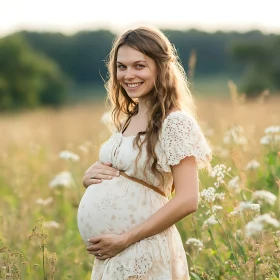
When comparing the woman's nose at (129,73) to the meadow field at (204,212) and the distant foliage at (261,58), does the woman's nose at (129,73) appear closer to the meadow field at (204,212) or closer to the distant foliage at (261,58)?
the meadow field at (204,212)

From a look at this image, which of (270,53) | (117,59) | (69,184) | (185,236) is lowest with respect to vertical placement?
(185,236)

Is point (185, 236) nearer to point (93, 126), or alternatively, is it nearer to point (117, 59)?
point (117, 59)

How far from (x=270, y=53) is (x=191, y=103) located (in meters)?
48.6

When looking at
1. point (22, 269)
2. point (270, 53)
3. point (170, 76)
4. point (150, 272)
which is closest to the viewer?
point (150, 272)

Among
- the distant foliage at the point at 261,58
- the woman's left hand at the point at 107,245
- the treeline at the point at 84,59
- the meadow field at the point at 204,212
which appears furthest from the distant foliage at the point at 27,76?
the woman's left hand at the point at 107,245

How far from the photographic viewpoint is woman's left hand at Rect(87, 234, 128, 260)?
9.15ft

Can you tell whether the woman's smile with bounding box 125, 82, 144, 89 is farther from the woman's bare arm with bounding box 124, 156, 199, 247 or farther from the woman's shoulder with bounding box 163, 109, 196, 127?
the woman's bare arm with bounding box 124, 156, 199, 247

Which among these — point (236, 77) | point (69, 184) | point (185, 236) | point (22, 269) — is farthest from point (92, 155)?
point (236, 77)

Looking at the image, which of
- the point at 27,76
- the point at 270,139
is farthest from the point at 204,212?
the point at 27,76

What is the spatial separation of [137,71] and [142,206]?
0.65 metres

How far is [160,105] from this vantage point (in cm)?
294

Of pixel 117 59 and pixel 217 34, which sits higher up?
pixel 217 34

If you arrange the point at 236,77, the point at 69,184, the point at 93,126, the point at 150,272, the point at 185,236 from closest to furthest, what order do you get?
the point at 150,272
the point at 185,236
the point at 69,184
the point at 93,126
the point at 236,77

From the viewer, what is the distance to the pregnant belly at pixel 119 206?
9.35ft
